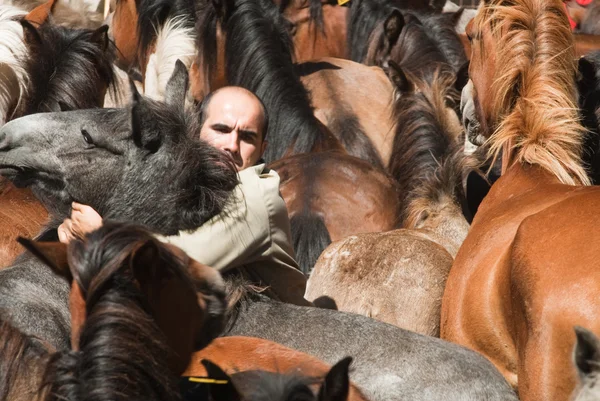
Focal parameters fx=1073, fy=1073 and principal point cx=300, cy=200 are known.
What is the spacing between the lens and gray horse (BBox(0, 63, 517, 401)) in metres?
3.15

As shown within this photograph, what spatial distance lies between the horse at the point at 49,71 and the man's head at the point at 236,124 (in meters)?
1.28

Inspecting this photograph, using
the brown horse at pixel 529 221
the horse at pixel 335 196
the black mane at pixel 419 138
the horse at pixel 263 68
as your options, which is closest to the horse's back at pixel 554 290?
the brown horse at pixel 529 221

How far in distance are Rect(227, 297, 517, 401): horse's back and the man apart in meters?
0.20

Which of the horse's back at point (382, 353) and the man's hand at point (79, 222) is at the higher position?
the man's hand at point (79, 222)

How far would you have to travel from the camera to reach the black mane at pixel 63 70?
5.23m

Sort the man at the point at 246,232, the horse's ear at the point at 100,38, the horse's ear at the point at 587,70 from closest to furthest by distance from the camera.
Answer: the man at the point at 246,232 < the horse's ear at the point at 587,70 < the horse's ear at the point at 100,38

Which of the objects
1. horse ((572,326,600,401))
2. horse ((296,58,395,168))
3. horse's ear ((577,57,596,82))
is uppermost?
horse ((572,326,600,401))

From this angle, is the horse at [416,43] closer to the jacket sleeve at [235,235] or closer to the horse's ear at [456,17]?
the horse's ear at [456,17]

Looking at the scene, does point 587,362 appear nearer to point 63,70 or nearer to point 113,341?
point 113,341

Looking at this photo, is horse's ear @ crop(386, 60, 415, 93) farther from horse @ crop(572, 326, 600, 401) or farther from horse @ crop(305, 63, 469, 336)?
horse @ crop(572, 326, 600, 401)

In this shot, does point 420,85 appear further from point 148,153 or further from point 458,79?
point 148,153

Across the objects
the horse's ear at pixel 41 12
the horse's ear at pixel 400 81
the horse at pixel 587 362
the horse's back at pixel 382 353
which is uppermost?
the horse at pixel 587 362

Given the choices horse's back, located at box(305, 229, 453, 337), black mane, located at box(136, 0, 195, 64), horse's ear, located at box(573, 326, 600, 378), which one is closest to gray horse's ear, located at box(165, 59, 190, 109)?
horse's back, located at box(305, 229, 453, 337)

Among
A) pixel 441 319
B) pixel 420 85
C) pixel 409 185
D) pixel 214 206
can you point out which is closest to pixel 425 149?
pixel 409 185
